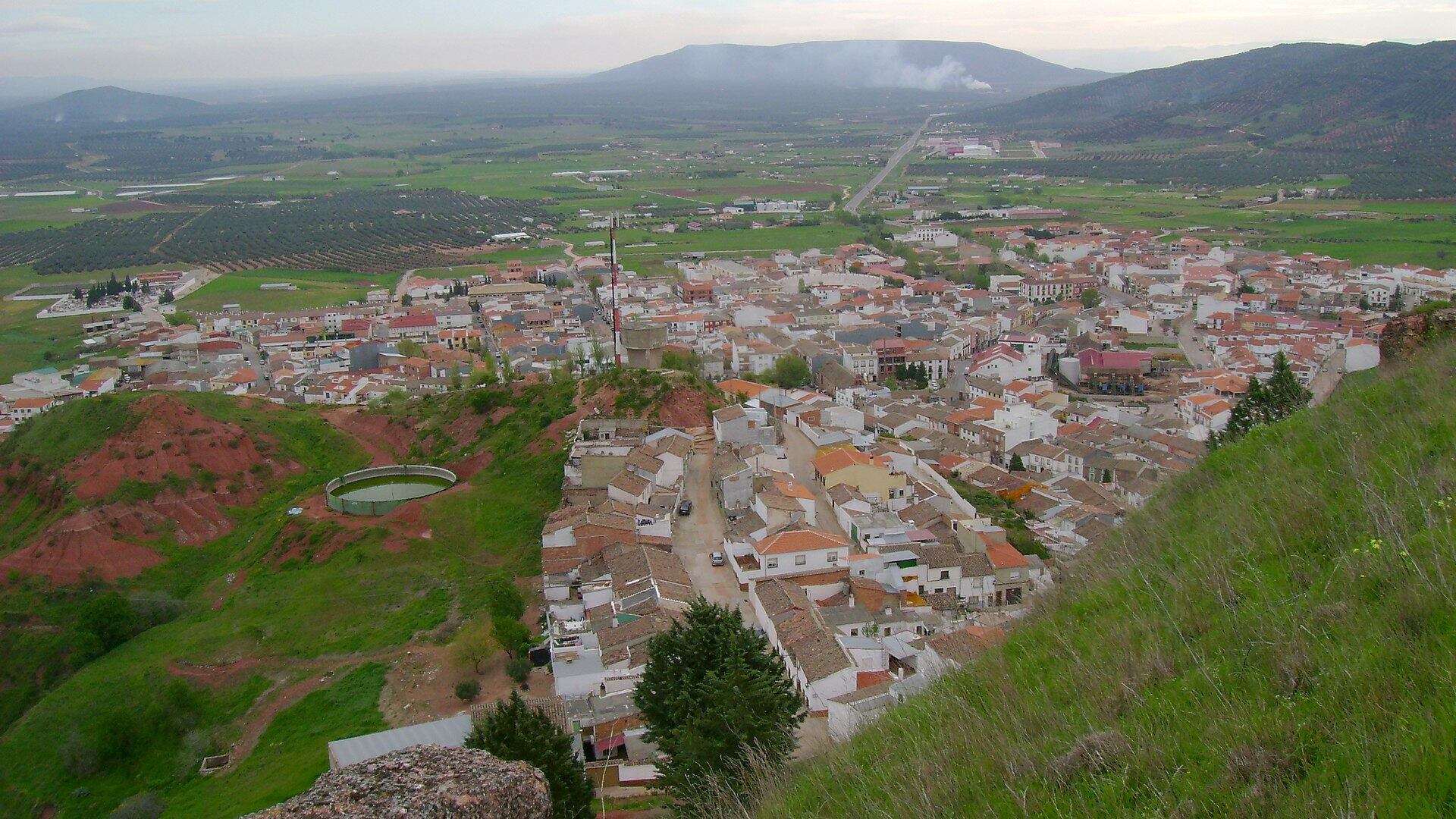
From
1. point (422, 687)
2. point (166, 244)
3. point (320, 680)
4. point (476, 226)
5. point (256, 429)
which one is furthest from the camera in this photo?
point (476, 226)

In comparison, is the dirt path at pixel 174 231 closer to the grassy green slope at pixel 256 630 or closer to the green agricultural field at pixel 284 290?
the green agricultural field at pixel 284 290

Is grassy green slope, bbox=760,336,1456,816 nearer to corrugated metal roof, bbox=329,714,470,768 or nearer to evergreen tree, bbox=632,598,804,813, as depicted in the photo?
evergreen tree, bbox=632,598,804,813

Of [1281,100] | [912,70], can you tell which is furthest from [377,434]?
[912,70]

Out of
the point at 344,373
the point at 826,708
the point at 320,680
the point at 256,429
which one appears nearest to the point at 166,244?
the point at 344,373

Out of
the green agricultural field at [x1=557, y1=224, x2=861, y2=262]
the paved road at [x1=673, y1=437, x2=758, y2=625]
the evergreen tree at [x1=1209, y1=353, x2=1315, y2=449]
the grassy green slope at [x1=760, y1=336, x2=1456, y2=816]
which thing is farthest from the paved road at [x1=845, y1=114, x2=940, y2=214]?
the grassy green slope at [x1=760, y1=336, x2=1456, y2=816]

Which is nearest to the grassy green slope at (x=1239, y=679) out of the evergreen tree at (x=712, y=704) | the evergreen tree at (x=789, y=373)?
the evergreen tree at (x=712, y=704)

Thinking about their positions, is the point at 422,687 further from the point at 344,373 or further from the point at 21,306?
the point at 21,306
